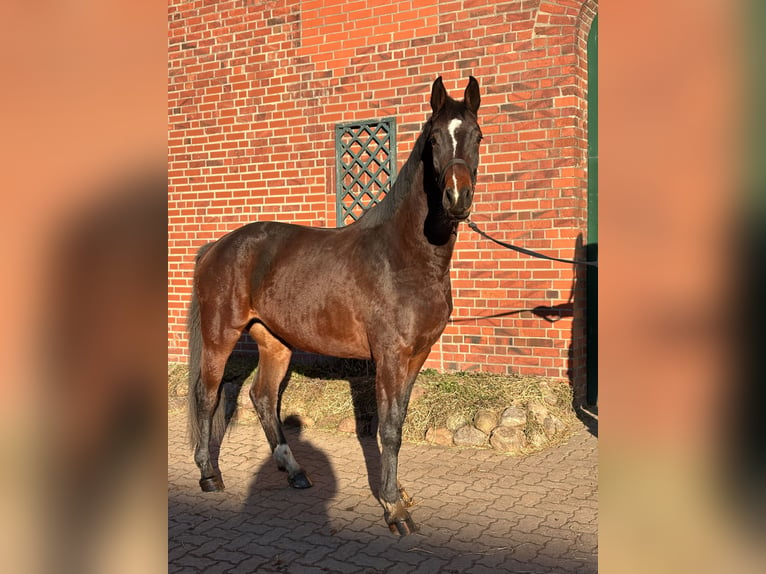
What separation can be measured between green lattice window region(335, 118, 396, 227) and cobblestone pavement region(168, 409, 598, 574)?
2812mm

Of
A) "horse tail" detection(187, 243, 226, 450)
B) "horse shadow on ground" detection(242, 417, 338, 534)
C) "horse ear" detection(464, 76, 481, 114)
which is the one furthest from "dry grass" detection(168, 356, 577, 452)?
"horse ear" detection(464, 76, 481, 114)

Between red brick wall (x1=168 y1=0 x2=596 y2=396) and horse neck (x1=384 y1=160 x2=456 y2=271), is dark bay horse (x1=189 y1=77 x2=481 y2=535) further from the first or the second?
red brick wall (x1=168 y1=0 x2=596 y2=396)

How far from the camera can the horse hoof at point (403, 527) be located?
362cm

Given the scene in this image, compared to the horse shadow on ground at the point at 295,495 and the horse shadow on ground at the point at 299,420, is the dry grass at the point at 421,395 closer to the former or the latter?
the horse shadow on ground at the point at 299,420

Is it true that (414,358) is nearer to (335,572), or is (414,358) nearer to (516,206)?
(335,572)

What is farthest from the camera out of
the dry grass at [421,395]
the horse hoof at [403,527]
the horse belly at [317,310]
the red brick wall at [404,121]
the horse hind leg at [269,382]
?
the red brick wall at [404,121]

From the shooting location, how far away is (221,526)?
3.80 metres

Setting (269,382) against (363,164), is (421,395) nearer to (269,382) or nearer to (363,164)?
(269,382)

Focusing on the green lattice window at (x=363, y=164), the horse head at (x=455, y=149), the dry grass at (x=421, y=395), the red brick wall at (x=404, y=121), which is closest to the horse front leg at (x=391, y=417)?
the horse head at (x=455, y=149)

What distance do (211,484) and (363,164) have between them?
3964 mm

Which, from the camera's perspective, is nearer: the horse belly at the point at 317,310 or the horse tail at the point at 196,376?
the horse belly at the point at 317,310

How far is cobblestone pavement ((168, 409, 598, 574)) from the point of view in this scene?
3277 mm
